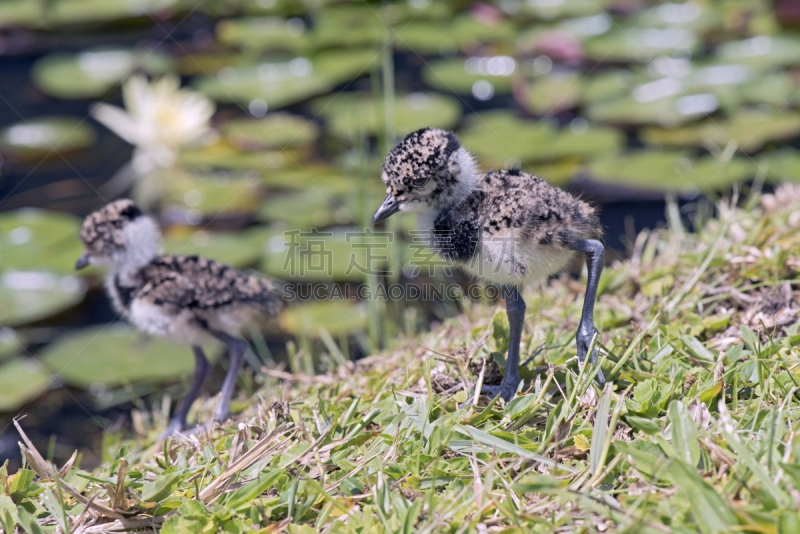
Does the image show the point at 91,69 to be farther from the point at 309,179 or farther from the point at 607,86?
the point at 607,86

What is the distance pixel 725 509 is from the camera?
161 centimetres

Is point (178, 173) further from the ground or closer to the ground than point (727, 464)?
further from the ground

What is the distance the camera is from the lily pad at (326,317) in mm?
5074

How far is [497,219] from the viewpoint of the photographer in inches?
95.7

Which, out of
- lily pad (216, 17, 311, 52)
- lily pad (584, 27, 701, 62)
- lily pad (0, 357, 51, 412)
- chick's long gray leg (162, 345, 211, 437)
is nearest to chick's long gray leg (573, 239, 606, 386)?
chick's long gray leg (162, 345, 211, 437)

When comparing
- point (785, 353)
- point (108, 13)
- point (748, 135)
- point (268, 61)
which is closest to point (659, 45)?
point (748, 135)

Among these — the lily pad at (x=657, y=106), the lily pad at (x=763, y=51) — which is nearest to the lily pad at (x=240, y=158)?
the lily pad at (x=657, y=106)

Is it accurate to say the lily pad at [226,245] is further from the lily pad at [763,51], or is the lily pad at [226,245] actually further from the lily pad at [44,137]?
the lily pad at [763,51]

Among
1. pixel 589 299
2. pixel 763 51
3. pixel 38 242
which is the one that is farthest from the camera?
pixel 763 51

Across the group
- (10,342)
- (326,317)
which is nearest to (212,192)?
(326,317)

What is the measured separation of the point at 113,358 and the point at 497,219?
11.6 ft

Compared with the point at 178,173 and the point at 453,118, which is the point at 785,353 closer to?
the point at 453,118

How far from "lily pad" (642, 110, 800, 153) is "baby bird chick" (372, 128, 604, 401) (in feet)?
14.8

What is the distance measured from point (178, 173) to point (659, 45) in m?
5.68
